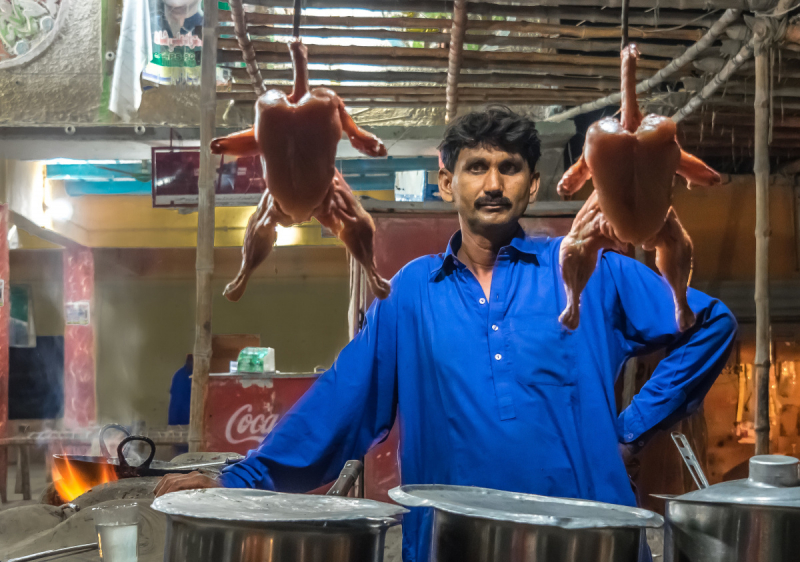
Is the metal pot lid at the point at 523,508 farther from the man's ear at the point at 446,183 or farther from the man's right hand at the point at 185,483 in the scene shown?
the man's ear at the point at 446,183

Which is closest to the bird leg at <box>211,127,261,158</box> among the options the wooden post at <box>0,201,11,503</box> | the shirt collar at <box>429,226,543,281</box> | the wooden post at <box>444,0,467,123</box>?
the shirt collar at <box>429,226,543,281</box>

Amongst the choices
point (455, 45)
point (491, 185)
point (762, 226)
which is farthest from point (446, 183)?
point (762, 226)

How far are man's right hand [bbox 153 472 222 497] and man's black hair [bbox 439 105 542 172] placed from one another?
89cm

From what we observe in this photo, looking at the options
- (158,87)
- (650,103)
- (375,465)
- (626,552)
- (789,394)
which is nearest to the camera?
(626,552)

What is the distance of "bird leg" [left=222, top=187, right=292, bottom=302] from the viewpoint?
129cm

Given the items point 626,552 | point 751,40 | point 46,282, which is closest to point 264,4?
point 751,40

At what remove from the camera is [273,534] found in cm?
97

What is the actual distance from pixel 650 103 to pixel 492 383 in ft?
10.5

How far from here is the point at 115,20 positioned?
502cm

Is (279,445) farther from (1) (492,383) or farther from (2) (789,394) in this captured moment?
(2) (789,394)

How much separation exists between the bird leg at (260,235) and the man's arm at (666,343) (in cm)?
89

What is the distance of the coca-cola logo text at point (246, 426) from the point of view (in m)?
4.82

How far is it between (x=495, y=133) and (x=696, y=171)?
1.59 feet

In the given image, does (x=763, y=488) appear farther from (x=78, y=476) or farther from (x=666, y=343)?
(x=78, y=476)
